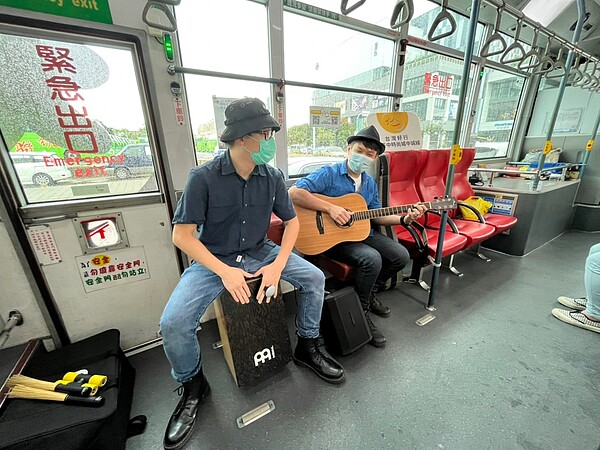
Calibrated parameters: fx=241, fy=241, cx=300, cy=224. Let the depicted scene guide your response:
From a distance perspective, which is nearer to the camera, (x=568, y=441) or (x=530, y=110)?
(x=568, y=441)

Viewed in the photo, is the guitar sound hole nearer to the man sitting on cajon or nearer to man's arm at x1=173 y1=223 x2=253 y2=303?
the man sitting on cajon

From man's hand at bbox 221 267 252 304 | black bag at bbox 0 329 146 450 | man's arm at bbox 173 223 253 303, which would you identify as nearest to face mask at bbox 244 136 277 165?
man's arm at bbox 173 223 253 303

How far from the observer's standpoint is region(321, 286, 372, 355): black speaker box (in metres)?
1.57

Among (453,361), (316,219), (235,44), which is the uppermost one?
(235,44)

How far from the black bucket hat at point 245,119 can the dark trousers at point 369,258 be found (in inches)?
41.6

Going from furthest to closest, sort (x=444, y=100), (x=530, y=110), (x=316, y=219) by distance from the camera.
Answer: (x=530, y=110)
(x=444, y=100)
(x=316, y=219)

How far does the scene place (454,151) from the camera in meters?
1.68

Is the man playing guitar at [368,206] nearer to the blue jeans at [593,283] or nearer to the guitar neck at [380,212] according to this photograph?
the guitar neck at [380,212]

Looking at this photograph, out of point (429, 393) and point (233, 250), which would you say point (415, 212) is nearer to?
point (429, 393)

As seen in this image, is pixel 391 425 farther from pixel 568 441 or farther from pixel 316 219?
pixel 316 219

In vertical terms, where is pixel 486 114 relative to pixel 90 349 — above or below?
above

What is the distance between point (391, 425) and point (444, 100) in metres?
4.11

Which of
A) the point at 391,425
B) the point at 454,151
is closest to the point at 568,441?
the point at 391,425

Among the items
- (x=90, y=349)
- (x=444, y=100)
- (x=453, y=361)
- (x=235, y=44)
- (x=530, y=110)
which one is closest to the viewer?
(x=90, y=349)
